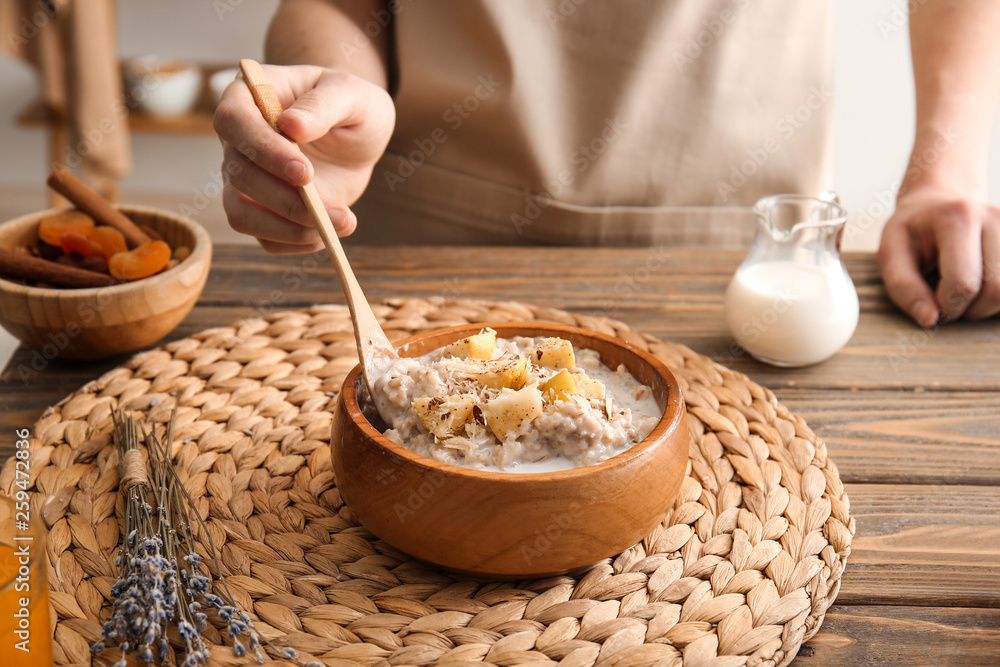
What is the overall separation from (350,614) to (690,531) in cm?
35

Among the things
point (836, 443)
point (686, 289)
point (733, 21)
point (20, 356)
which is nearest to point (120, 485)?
point (20, 356)

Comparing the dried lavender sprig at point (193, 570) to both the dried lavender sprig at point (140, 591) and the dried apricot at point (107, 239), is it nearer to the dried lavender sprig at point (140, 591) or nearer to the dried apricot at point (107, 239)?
the dried lavender sprig at point (140, 591)

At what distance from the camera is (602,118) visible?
1649mm

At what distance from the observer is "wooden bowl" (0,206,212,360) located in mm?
1066

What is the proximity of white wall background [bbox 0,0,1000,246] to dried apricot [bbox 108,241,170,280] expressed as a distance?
9.38 feet

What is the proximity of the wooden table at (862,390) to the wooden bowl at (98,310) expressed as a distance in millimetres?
65

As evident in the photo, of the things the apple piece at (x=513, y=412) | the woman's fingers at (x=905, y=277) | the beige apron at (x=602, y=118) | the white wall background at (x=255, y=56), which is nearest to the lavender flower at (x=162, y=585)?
the apple piece at (x=513, y=412)

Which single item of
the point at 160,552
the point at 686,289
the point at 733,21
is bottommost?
the point at 686,289

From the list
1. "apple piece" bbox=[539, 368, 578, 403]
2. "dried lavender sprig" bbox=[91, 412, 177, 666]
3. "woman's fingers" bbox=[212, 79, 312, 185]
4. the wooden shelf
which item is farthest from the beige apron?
the wooden shelf

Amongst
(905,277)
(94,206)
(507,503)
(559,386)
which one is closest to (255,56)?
(94,206)

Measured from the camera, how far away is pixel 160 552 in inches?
29.9

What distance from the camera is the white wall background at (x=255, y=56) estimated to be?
11.3 ft

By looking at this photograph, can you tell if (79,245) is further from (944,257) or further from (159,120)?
(159,120)

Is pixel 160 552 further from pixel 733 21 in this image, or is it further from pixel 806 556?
pixel 733 21
